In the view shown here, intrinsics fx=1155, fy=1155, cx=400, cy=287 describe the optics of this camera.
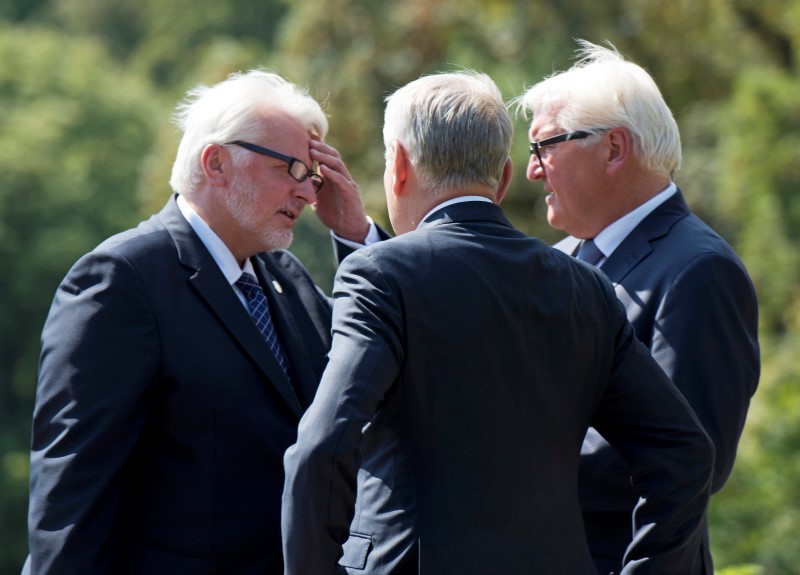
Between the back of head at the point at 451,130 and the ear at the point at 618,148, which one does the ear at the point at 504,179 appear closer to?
the back of head at the point at 451,130

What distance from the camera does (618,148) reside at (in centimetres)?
358

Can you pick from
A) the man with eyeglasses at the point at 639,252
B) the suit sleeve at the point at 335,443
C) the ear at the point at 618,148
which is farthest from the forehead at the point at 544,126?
the suit sleeve at the point at 335,443

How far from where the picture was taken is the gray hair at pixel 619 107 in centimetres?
354

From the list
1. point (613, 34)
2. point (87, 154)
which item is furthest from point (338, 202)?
point (87, 154)

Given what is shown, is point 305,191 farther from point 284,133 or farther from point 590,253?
point 590,253

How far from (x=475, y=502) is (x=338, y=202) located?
1528 millimetres

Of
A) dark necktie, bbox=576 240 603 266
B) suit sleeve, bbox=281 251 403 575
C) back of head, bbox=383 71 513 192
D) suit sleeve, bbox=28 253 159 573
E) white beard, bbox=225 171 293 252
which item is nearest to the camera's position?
suit sleeve, bbox=281 251 403 575

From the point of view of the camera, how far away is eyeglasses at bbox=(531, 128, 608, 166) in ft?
11.7

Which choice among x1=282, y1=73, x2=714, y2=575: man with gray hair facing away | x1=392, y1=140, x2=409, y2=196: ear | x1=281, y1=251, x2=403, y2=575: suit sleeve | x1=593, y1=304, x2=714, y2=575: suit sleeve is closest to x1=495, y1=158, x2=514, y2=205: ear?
x1=282, y1=73, x2=714, y2=575: man with gray hair facing away

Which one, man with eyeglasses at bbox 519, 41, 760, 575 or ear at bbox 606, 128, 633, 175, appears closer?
man with eyeglasses at bbox 519, 41, 760, 575

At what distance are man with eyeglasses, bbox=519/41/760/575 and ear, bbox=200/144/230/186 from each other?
98 centimetres

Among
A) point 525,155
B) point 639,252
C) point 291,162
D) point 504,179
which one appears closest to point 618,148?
point 639,252

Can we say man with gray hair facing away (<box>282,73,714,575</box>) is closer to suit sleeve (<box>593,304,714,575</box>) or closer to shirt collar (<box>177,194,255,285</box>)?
suit sleeve (<box>593,304,714,575</box>)

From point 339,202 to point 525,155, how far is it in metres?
11.3
